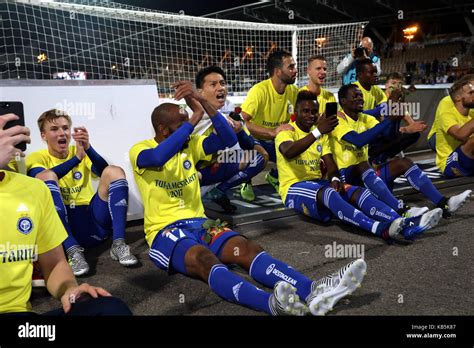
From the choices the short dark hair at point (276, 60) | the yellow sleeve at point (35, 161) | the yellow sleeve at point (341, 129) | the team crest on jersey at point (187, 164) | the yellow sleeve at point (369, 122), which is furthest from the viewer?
the short dark hair at point (276, 60)

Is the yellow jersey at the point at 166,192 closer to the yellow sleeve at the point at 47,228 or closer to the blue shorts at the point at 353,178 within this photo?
the yellow sleeve at the point at 47,228

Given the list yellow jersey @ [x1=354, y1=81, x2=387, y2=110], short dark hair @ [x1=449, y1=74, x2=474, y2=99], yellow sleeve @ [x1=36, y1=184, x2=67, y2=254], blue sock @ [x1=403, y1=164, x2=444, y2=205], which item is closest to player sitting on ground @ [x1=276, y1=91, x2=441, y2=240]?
blue sock @ [x1=403, y1=164, x2=444, y2=205]

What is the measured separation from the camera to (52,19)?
7.45m

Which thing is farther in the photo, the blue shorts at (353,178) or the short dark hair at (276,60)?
the short dark hair at (276,60)

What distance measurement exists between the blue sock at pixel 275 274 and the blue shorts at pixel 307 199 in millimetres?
1463

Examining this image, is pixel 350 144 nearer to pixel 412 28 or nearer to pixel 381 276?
pixel 381 276

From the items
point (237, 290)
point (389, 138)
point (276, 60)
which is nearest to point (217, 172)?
point (276, 60)

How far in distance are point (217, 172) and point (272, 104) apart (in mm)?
1309

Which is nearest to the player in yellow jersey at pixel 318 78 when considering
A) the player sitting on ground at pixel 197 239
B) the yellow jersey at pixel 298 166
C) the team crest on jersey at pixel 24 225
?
the yellow jersey at pixel 298 166

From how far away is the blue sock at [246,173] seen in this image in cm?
498

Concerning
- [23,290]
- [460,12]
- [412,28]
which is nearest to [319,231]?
[23,290]

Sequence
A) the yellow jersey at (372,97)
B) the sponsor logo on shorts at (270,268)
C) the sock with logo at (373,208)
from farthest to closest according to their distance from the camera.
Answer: the yellow jersey at (372,97) → the sock with logo at (373,208) → the sponsor logo on shorts at (270,268)

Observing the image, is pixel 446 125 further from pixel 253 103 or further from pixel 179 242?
pixel 179 242

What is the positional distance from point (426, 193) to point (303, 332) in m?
3.17
